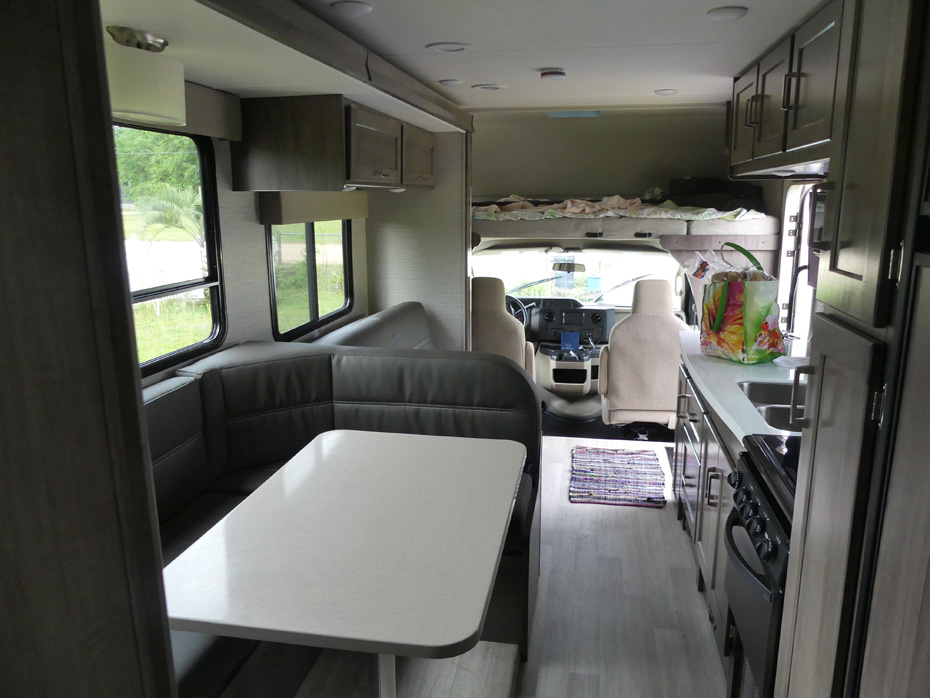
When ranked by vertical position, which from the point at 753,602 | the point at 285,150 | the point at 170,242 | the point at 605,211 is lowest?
the point at 753,602

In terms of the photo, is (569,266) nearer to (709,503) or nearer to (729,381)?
(729,381)

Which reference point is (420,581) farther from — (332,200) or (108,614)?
(332,200)

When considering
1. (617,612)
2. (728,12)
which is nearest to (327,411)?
(617,612)

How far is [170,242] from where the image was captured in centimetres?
262

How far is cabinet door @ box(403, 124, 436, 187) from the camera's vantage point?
3863 millimetres

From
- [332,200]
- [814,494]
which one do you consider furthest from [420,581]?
[332,200]

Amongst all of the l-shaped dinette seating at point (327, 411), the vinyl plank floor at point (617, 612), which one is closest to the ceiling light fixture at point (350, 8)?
the l-shaped dinette seating at point (327, 411)

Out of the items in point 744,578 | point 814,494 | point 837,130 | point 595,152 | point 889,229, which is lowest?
point 744,578

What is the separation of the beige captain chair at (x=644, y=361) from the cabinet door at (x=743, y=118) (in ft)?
3.39

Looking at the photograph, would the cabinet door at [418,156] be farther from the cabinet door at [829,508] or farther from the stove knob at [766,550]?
the cabinet door at [829,508]

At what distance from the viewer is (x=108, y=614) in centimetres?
45

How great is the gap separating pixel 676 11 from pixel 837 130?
113 cm

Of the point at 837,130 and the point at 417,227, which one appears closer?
the point at 837,130

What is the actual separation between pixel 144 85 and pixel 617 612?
7.87 ft
